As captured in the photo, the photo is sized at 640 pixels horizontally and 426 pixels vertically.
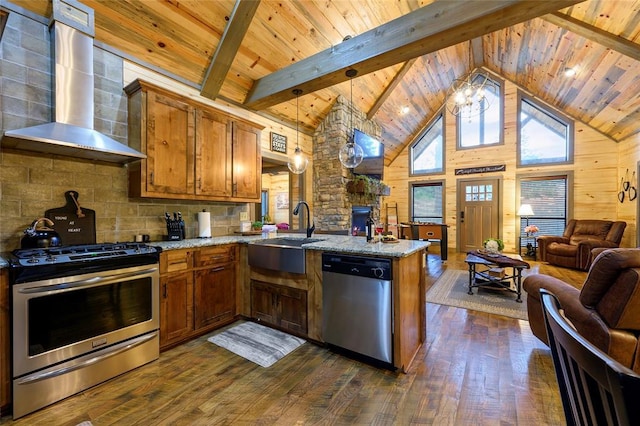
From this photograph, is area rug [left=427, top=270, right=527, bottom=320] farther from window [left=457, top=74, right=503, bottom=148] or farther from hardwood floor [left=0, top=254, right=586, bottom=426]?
window [left=457, top=74, right=503, bottom=148]

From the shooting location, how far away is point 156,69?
295 centimetres

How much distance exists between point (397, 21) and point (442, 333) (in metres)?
3.14

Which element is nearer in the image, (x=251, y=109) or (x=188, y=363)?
(x=188, y=363)

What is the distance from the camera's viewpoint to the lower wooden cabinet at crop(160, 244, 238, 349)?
7.80ft

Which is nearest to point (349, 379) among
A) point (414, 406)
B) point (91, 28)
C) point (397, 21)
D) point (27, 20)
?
point (414, 406)

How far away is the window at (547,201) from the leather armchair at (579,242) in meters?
0.60

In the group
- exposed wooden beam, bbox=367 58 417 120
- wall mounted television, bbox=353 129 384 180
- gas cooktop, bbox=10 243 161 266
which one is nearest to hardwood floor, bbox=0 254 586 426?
gas cooktop, bbox=10 243 161 266

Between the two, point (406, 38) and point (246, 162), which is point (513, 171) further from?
point (246, 162)

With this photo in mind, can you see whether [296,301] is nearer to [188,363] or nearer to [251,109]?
[188,363]

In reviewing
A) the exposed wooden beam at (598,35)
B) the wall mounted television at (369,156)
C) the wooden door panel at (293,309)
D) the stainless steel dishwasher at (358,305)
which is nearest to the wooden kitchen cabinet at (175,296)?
the wooden door panel at (293,309)

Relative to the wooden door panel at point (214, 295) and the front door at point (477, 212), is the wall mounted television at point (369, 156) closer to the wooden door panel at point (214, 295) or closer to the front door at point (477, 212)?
the front door at point (477, 212)

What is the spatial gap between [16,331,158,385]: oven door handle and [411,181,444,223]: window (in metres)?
7.84

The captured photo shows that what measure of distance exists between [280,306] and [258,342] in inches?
14.8

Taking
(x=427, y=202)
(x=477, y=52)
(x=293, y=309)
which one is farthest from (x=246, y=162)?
(x=427, y=202)
